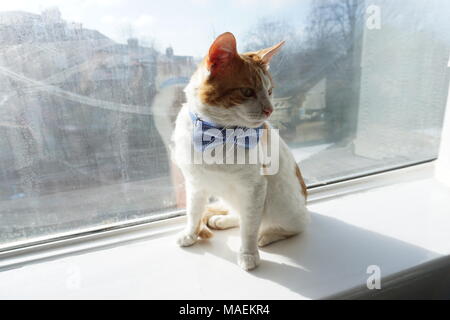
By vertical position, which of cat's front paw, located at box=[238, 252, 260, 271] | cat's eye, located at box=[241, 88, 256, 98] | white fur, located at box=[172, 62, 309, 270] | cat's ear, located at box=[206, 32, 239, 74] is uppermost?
cat's ear, located at box=[206, 32, 239, 74]

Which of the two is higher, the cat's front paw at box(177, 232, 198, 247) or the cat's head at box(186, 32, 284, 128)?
the cat's head at box(186, 32, 284, 128)

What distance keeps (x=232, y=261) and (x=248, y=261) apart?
2.2 inches

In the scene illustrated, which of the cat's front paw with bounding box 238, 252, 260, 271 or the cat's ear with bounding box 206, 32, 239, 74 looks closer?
the cat's ear with bounding box 206, 32, 239, 74

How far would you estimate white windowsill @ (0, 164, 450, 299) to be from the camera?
66cm

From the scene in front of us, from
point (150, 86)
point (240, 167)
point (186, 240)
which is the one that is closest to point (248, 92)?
point (240, 167)

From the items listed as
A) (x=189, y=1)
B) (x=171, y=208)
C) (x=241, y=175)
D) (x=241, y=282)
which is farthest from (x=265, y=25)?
(x=241, y=282)

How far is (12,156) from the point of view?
30.4 inches

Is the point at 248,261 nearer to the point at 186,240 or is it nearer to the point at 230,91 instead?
the point at 186,240

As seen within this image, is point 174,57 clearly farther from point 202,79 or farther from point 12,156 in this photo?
point 12,156

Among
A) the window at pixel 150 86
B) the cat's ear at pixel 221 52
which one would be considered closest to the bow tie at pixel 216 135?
the cat's ear at pixel 221 52

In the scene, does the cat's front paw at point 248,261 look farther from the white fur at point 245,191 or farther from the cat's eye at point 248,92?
the cat's eye at point 248,92

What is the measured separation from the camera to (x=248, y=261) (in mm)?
712

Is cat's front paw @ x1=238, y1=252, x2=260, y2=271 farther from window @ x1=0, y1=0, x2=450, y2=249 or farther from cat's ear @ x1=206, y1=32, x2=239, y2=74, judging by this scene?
cat's ear @ x1=206, y1=32, x2=239, y2=74

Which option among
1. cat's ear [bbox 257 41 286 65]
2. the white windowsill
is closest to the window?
the white windowsill
